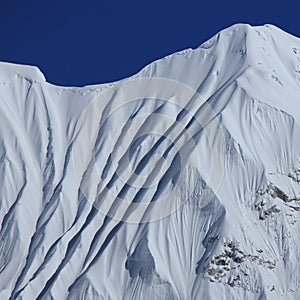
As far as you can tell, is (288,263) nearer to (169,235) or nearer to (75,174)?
(169,235)

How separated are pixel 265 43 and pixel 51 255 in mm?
26332

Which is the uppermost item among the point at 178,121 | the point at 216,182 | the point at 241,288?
the point at 178,121

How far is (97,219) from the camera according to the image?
323 ft

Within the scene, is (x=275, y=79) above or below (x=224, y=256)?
above

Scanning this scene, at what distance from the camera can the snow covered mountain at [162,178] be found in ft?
300

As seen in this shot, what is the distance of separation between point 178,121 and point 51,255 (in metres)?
15.2

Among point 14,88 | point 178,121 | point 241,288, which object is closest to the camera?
point 241,288

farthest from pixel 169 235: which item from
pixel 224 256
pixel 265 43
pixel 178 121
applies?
pixel 265 43

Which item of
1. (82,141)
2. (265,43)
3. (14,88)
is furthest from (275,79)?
(14,88)

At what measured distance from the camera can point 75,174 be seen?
10425 centimetres

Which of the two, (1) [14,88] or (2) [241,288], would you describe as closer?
(2) [241,288]

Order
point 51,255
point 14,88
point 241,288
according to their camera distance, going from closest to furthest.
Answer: point 241,288 < point 51,255 < point 14,88

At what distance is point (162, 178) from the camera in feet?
322

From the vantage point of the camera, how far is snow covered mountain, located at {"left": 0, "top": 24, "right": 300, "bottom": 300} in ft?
300
